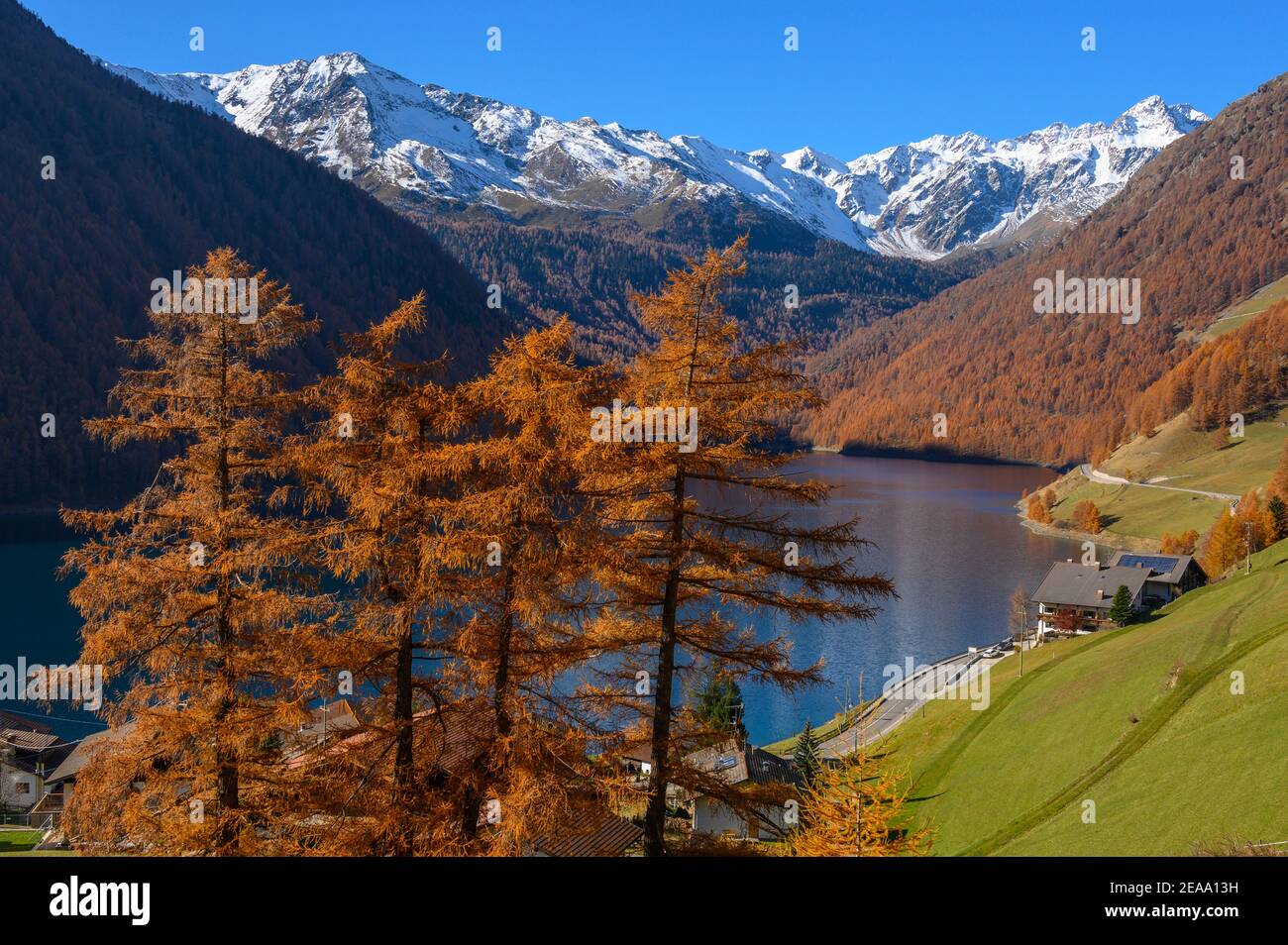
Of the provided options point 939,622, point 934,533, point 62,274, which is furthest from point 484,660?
point 62,274

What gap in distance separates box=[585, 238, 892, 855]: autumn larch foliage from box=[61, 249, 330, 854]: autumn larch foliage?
17.9 feet

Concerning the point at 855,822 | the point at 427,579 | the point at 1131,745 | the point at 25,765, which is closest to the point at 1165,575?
the point at 1131,745

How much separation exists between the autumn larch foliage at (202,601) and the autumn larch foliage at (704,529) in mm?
5463

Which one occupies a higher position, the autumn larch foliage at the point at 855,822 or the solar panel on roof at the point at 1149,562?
the autumn larch foliage at the point at 855,822

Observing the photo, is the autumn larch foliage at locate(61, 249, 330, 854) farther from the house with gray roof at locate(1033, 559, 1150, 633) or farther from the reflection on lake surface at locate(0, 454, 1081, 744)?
the house with gray roof at locate(1033, 559, 1150, 633)

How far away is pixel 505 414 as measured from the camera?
15.1m

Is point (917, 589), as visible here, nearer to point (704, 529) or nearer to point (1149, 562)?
point (1149, 562)

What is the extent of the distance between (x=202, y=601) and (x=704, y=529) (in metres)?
8.77

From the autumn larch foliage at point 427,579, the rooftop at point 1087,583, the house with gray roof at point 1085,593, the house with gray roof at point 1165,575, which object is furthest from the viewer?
the house with gray roof at point 1165,575

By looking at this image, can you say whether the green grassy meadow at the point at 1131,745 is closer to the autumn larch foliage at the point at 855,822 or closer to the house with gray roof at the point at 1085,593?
the autumn larch foliage at the point at 855,822

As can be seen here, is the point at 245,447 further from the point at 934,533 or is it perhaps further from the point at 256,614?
the point at 934,533

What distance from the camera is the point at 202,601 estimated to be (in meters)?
15.2

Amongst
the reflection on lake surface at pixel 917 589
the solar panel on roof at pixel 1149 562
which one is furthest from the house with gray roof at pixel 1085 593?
the reflection on lake surface at pixel 917 589

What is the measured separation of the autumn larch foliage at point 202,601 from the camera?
14484mm
